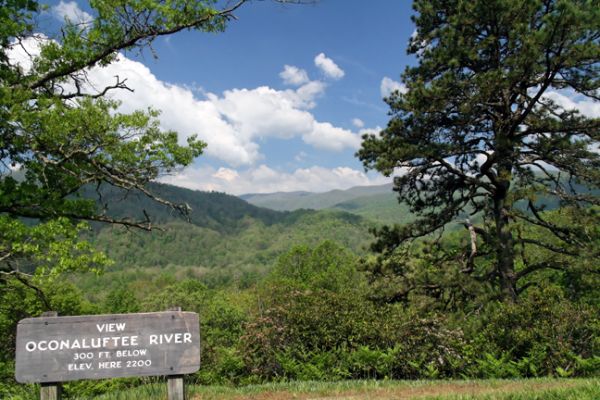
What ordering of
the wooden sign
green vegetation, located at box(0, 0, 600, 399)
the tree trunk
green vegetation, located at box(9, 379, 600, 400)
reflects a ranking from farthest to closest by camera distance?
the tree trunk → green vegetation, located at box(0, 0, 600, 399) → green vegetation, located at box(9, 379, 600, 400) → the wooden sign

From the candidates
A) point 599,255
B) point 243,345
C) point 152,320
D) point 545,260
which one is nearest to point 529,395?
point 152,320

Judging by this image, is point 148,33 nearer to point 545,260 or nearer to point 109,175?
point 109,175

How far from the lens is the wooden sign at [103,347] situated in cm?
560

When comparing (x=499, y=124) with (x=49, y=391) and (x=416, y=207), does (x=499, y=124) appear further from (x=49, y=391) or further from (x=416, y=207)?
(x=49, y=391)

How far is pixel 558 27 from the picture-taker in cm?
1016

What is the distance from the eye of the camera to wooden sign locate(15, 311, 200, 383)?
18.4 ft

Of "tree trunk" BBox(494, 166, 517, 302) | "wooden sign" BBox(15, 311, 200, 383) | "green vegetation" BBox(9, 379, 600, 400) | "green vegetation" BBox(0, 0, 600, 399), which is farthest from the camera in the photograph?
"tree trunk" BBox(494, 166, 517, 302)

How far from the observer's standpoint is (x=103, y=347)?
18.6 feet

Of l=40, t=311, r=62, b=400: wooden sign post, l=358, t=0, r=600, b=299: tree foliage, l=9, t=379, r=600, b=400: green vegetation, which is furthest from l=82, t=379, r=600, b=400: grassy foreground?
l=358, t=0, r=600, b=299: tree foliage

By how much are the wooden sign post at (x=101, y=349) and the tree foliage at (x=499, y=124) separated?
8.40 m

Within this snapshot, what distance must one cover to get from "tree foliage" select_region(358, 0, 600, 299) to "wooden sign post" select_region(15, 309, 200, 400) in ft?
27.6

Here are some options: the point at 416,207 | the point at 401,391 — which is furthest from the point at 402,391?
the point at 416,207

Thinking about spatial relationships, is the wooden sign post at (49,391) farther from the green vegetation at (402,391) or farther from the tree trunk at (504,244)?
the tree trunk at (504,244)

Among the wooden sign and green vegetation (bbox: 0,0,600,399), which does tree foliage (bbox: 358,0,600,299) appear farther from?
the wooden sign
